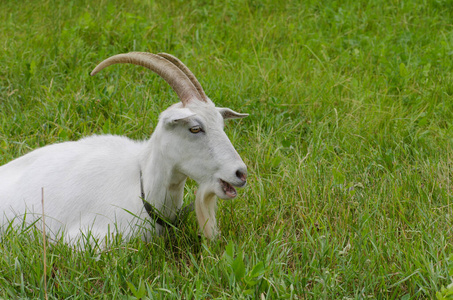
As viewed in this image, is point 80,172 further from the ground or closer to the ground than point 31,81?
closer to the ground

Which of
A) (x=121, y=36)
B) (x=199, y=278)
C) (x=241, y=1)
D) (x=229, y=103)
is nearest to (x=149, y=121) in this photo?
(x=229, y=103)

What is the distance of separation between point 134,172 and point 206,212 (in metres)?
0.55

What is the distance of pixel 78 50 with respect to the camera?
574 cm

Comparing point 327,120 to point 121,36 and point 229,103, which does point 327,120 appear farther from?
point 121,36

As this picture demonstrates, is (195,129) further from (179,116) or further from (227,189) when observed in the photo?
(227,189)

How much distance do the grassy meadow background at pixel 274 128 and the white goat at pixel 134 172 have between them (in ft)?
0.83

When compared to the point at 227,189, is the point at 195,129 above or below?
above

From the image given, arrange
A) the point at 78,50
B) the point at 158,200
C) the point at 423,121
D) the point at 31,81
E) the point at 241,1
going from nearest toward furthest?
the point at 158,200 < the point at 423,121 < the point at 31,81 < the point at 78,50 < the point at 241,1

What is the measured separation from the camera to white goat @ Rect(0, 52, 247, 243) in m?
3.13

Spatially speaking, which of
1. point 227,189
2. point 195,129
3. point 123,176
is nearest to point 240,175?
point 227,189

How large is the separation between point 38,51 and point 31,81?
458mm

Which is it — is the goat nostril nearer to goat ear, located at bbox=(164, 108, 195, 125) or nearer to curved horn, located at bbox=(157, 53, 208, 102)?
goat ear, located at bbox=(164, 108, 195, 125)

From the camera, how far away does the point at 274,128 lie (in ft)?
16.0

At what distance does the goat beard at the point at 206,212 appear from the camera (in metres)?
3.27
